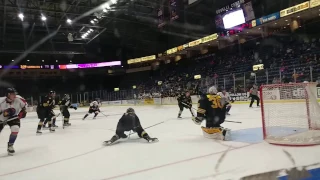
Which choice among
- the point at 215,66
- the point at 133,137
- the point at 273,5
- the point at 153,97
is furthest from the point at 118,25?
the point at 133,137

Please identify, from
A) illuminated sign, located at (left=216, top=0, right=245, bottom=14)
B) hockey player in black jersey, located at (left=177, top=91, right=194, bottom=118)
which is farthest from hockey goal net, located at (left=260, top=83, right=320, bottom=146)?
illuminated sign, located at (left=216, top=0, right=245, bottom=14)

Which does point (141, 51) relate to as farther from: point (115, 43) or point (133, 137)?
point (133, 137)

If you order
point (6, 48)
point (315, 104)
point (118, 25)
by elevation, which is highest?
point (118, 25)

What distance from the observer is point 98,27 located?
23.1m

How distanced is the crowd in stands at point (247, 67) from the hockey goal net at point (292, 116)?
687 cm

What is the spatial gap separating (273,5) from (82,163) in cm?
2014

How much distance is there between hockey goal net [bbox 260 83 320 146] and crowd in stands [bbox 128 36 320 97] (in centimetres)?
687

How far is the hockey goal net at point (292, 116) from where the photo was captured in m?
4.24

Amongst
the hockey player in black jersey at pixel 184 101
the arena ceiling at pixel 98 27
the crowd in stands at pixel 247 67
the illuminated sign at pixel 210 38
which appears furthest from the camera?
the illuminated sign at pixel 210 38

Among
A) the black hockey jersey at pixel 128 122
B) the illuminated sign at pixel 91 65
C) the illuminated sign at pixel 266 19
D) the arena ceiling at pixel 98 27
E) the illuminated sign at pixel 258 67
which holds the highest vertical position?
the arena ceiling at pixel 98 27

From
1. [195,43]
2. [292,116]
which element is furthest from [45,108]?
[195,43]

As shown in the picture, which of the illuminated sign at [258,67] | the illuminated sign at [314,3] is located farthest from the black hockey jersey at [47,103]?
the illuminated sign at [258,67]

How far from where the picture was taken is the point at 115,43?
35.2m

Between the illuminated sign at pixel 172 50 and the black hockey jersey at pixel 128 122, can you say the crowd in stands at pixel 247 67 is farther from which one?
the black hockey jersey at pixel 128 122
